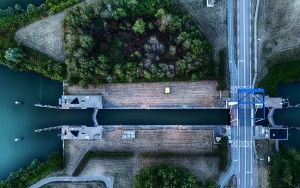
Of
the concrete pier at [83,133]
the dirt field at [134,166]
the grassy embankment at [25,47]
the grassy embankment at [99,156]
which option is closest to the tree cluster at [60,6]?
the grassy embankment at [25,47]

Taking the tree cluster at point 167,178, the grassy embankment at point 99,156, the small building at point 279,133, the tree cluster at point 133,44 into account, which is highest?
the tree cluster at point 133,44

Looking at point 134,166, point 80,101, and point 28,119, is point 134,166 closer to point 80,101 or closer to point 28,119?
point 80,101

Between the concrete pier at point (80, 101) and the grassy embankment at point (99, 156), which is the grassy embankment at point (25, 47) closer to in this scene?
the concrete pier at point (80, 101)

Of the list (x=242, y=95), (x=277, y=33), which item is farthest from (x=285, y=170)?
(x=277, y=33)

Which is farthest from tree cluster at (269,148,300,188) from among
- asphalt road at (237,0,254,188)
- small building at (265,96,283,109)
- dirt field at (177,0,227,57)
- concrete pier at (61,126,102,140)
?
concrete pier at (61,126,102,140)

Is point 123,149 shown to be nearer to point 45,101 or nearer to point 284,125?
point 45,101

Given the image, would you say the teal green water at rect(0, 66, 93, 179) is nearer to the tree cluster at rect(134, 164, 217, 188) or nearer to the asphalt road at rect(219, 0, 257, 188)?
the tree cluster at rect(134, 164, 217, 188)

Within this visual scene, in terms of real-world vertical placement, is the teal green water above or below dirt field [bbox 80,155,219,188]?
above
